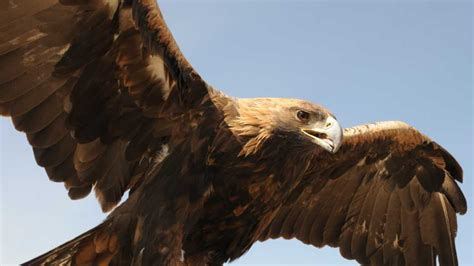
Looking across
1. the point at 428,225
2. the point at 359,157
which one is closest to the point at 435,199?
the point at 428,225

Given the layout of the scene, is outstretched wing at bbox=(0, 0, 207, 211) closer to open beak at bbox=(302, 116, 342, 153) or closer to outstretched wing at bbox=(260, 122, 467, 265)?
open beak at bbox=(302, 116, 342, 153)

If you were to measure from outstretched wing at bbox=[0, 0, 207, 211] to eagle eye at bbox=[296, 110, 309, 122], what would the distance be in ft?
2.97

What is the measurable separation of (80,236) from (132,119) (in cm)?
120

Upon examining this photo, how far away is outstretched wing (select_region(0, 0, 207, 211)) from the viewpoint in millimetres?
7430

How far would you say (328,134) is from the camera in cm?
774

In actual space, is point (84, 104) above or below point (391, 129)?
above

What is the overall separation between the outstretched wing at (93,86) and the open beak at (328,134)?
110cm

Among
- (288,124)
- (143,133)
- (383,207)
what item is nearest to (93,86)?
(143,133)

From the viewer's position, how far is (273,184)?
7.86 m

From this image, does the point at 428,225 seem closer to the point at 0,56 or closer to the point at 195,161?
the point at 195,161

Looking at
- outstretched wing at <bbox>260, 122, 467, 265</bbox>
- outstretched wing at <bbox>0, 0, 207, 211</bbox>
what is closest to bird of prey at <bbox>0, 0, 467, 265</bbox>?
outstretched wing at <bbox>0, 0, 207, 211</bbox>

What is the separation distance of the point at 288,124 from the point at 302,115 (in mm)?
208

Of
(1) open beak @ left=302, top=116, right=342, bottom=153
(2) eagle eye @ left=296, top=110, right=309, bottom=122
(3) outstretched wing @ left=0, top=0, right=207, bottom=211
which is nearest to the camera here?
(3) outstretched wing @ left=0, top=0, right=207, bottom=211

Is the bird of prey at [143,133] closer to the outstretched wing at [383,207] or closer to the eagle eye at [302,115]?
the eagle eye at [302,115]
